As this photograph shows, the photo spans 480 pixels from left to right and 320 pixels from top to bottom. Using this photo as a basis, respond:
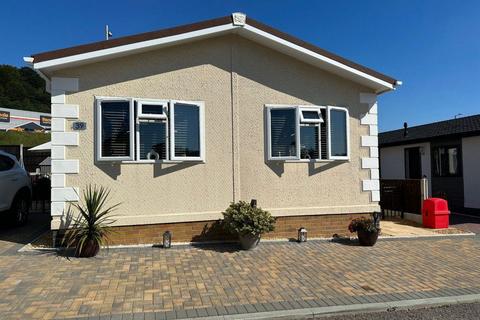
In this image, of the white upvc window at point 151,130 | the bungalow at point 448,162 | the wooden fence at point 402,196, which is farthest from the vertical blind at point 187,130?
the bungalow at point 448,162

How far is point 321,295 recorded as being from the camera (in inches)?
218

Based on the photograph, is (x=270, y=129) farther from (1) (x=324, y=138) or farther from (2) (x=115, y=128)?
(2) (x=115, y=128)

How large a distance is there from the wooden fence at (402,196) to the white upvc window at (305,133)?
398cm

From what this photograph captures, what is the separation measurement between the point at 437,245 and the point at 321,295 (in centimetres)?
455

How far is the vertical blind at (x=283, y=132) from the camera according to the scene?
8.93 m

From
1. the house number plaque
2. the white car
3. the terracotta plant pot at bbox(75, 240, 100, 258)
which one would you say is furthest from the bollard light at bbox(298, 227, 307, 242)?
the white car

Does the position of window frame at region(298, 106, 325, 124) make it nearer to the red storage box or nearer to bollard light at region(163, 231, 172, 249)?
bollard light at region(163, 231, 172, 249)

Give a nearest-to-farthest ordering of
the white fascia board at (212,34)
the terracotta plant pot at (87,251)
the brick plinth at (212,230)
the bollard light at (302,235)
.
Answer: the terracotta plant pot at (87,251), the white fascia board at (212,34), the brick plinth at (212,230), the bollard light at (302,235)

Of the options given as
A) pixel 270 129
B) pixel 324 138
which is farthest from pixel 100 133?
pixel 324 138

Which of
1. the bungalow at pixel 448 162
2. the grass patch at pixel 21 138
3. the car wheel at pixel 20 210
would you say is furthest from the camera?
the grass patch at pixel 21 138

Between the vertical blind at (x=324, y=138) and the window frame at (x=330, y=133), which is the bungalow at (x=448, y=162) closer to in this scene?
the window frame at (x=330, y=133)

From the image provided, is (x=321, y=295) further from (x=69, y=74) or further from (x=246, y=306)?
(x=69, y=74)

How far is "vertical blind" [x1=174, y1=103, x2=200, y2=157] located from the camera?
8305 millimetres

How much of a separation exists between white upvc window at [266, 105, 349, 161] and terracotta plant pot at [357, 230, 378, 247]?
1766 mm
